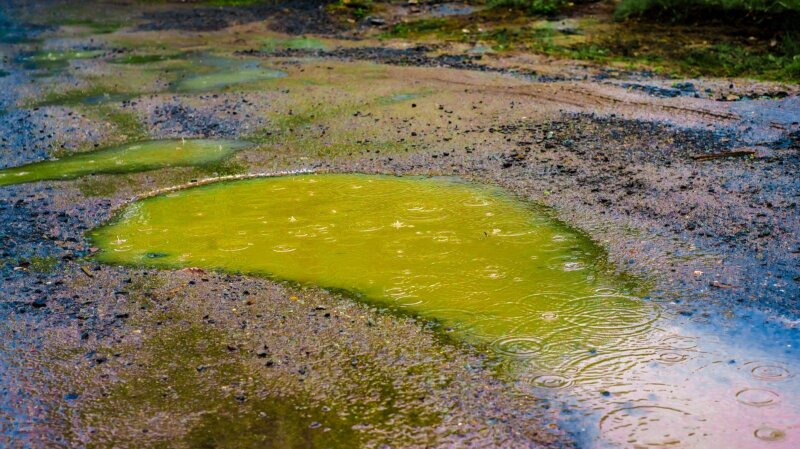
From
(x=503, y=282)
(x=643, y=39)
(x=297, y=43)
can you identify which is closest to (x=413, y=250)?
(x=503, y=282)

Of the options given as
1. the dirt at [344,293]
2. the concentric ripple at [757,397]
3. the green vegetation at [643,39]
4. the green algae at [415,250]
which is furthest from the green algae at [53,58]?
the concentric ripple at [757,397]

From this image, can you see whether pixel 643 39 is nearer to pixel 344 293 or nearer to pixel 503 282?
pixel 503 282

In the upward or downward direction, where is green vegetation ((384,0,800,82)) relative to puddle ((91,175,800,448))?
upward

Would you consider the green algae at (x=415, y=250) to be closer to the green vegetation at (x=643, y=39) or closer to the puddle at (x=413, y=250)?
the puddle at (x=413, y=250)

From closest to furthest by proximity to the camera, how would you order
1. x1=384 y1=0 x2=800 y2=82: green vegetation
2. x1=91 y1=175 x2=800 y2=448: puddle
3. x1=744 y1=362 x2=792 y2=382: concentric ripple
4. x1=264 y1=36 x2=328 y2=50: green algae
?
x1=91 y1=175 x2=800 y2=448: puddle, x1=744 y1=362 x2=792 y2=382: concentric ripple, x1=384 y1=0 x2=800 y2=82: green vegetation, x1=264 y1=36 x2=328 y2=50: green algae

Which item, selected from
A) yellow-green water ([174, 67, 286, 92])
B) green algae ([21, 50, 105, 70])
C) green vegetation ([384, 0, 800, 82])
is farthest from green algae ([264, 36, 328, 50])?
green algae ([21, 50, 105, 70])

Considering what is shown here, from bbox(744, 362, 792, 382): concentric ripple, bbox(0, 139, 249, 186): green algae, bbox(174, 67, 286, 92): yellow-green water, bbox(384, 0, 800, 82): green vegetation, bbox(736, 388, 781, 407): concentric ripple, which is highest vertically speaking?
bbox(384, 0, 800, 82): green vegetation

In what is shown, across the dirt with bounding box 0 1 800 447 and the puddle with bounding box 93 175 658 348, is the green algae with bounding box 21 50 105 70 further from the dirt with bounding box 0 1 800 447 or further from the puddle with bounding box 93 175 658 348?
the puddle with bounding box 93 175 658 348
